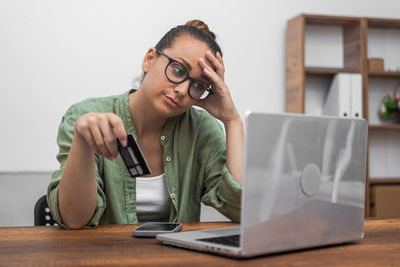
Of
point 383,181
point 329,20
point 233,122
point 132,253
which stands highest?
point 329,20

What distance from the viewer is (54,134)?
10.1 feet

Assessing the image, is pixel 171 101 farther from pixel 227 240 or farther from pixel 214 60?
pixel 227 240

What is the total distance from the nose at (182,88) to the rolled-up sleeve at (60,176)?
289mm

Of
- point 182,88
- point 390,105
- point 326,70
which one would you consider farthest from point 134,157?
point 390,105

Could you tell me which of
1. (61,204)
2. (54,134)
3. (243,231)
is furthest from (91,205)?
(54,134)

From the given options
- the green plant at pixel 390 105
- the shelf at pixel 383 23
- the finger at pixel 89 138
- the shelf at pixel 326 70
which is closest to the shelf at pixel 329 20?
the shelf at pixel 383 23

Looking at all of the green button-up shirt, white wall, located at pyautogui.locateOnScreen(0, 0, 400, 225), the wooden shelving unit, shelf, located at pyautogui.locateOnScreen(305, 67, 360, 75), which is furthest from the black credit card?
shelf, located at pyautogui.locateOnScreen(305, 67, 360, 75)

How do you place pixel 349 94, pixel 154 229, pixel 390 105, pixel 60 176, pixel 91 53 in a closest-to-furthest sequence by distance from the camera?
pixel 154 229 → pixel 60 176 → pixel 91 53 → pixel 349 94 → pixel 390 105

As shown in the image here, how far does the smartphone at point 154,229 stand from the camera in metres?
0.94

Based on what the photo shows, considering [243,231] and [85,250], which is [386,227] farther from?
[85,250]

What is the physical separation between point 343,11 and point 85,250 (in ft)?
11.3

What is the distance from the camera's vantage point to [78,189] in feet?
3.47

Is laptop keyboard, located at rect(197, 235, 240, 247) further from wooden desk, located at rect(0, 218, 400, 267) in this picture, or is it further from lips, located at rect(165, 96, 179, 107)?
lips, located at rect(165, 96, 179, 107)

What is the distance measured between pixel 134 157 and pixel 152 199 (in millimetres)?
564
